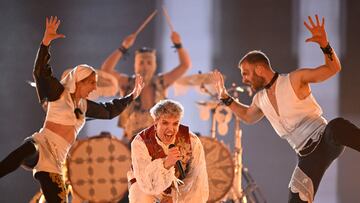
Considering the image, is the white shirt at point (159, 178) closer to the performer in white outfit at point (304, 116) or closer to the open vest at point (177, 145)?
the open vest at point (177, 145)

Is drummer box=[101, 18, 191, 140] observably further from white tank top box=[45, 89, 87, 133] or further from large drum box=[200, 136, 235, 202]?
white tank top box=[45, 89, 87, 133]

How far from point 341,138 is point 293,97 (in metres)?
0.43

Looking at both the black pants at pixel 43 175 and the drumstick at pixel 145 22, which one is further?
the drumstick at pixel 145 22

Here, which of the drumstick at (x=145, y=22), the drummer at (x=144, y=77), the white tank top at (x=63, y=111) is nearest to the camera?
the white tank top at (x=63, y=111)

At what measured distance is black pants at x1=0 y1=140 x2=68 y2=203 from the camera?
4.11 m

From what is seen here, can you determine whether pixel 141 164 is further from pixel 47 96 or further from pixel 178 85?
pixel 178 85

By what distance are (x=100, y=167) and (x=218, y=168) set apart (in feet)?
3.33

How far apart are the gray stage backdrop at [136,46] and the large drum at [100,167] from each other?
112 cm

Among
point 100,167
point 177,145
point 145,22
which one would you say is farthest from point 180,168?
point 145,22

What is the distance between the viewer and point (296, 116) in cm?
433

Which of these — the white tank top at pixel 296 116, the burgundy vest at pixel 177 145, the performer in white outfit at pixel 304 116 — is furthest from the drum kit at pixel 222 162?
the burgundy vest at pixel 177 145

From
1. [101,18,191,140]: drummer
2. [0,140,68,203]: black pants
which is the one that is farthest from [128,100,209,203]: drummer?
[101,18,191,140]: drummer

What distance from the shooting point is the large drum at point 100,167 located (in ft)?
20.1

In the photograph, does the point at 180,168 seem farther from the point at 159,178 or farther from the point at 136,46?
the point at 136,46
